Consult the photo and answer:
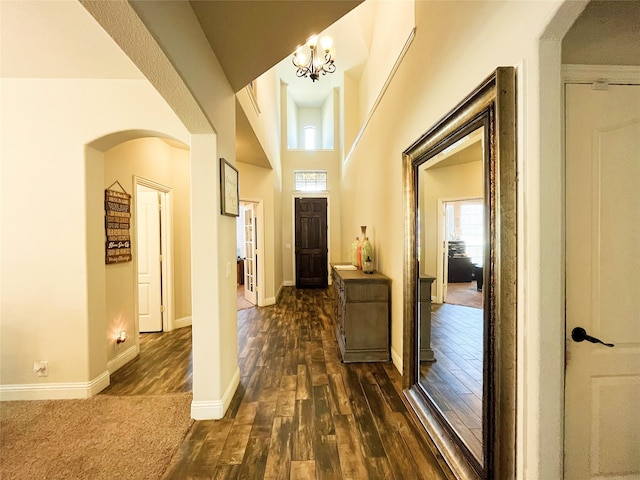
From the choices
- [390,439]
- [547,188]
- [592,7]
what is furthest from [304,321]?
[592,7]

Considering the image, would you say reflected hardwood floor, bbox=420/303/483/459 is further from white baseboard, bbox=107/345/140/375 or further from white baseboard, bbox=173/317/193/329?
white baseboard, bbox=173/317/193/329

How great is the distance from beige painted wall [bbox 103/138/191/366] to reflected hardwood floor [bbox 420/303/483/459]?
3185 millimetres

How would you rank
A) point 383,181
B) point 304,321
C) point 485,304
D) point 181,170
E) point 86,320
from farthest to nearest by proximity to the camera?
point 304,321 → point 181,170 → point 383,181 → point 86,320 → point 485,304

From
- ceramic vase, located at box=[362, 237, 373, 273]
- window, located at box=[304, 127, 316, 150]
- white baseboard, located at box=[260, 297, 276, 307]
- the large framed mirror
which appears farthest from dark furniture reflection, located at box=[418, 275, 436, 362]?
window, located at box=[304, 127, 316, 150]

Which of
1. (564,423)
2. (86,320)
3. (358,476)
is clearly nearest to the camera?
(564,423)

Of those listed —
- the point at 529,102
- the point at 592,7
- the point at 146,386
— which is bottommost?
the point at 146,386

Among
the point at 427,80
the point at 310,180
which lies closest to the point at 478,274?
the point at 427,80

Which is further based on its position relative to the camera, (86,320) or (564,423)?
(86,320)

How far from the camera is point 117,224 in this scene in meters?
3.06

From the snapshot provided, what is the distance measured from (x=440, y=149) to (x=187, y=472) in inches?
101

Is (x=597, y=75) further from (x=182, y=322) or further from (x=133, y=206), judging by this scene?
(x=182, y=322)

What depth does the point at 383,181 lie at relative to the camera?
11.1ft

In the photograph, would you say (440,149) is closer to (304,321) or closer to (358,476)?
(358,476)

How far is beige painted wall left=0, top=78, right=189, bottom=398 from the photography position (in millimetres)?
2439
